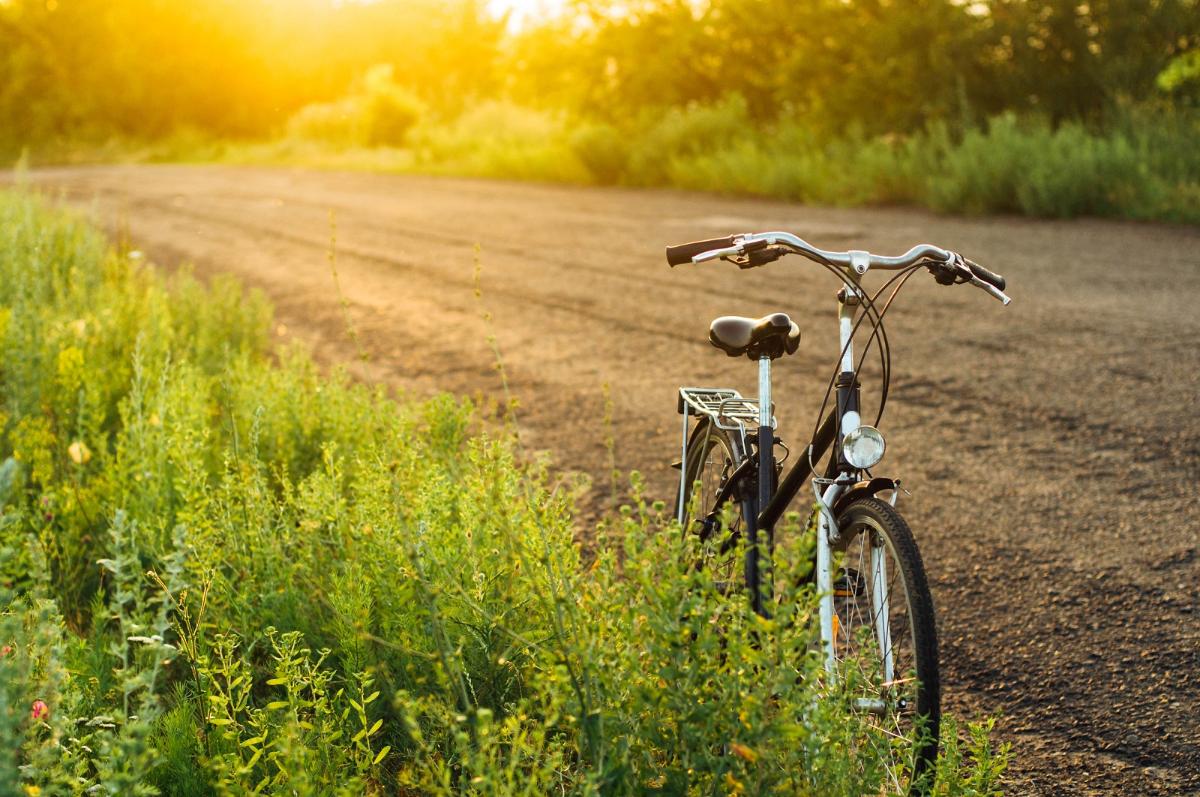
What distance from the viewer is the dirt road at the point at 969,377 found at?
12.6 feet

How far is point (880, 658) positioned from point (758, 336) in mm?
904

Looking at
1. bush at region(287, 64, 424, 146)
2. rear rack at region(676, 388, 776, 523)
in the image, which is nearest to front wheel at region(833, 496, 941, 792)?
rear rack at region(676, 388, 776, 523)

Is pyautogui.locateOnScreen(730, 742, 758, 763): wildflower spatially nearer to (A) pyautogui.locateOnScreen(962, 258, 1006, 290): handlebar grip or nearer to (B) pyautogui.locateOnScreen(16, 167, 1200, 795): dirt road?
(B) pyautogui.locateOnScreen(16, 167, 1200, 795): dirt road

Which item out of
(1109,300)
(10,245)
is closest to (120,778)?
(10,245)

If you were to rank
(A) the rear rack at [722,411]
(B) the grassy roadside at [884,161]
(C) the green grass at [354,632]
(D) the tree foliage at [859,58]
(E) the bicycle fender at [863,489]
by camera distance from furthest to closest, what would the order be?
(D) the tree foliage at [859,58] → (B) the grassy roadside at [884,161] → (A) the rear rack at [722,411] → (E) the bicycle fender at [863,489] → (C) the green grass at [354,632]

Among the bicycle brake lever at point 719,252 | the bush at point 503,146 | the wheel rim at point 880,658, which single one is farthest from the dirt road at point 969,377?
the bush at point 503,146

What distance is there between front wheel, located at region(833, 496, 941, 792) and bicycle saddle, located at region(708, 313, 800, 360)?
48 cm

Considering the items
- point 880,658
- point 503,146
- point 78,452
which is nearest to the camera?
point 880,658

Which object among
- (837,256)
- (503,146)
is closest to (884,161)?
(503,146)

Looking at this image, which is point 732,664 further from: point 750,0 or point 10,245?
point 750,0

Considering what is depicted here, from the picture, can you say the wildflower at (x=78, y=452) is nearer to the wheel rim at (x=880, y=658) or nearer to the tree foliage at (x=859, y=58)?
the wheel rim at (x=880, y=658)

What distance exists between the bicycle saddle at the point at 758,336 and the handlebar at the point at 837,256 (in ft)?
0.67

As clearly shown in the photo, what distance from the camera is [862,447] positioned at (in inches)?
115

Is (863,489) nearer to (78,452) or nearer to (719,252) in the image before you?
(719,252)
